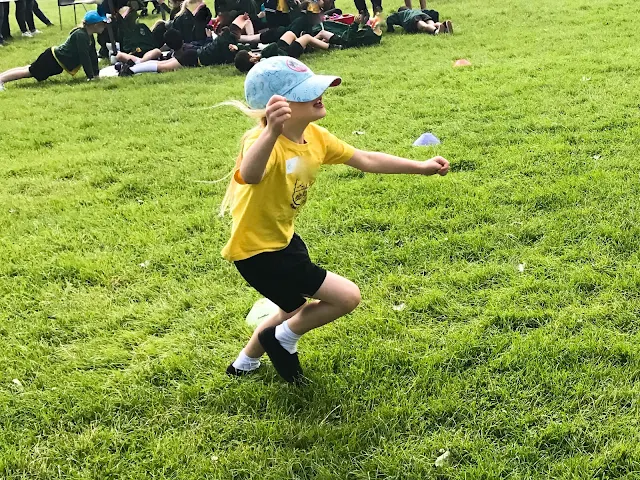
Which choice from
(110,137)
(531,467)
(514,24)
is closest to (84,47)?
(110,137)

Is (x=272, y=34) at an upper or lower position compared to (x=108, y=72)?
upper

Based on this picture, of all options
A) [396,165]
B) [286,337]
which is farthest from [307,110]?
[286,337]

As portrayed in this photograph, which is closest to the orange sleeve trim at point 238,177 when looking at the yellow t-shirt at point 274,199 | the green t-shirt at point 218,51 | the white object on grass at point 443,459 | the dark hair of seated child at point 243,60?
the yellow t-shirt at point 274,199

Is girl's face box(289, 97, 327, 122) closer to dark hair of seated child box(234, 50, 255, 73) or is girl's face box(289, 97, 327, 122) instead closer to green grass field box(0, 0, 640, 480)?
green grass field box(0, 0, 640, 480)

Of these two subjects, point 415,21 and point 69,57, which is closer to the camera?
point 69,57

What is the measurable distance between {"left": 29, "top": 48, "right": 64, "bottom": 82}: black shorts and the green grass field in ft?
10.3

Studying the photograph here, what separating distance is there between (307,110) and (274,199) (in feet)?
1.26

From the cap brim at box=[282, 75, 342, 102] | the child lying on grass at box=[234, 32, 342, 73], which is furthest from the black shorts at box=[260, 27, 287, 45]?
the cap brim at box=[282, 75, 342, 102]

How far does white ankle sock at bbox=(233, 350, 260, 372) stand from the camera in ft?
9.83

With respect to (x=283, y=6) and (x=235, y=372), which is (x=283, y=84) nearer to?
(x=235, y=372)

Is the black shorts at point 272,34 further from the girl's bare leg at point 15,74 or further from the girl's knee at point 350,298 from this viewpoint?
the girl's knee at point 350,298

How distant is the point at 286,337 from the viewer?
2.80 meters

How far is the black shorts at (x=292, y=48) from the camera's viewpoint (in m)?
9.89

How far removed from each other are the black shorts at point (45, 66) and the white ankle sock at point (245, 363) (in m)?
8.10
